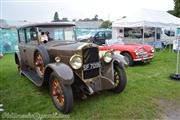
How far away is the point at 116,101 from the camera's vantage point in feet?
13.8

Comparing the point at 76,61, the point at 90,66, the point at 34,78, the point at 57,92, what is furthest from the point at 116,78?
the point at 34,78

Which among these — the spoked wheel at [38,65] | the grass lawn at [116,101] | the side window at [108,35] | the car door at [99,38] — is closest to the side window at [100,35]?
the car door at [99,38]

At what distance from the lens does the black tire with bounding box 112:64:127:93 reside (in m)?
4.48

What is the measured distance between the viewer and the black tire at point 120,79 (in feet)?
14.7

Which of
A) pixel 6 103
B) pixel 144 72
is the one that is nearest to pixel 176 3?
pixel 144 72

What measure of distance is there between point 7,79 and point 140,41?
10.5 m

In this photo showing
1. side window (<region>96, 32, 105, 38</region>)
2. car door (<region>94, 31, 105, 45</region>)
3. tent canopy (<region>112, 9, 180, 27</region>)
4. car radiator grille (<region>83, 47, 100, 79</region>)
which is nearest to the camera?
car radiator grille (<region>83, 47, 100, 79</region>)

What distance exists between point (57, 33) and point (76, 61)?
1635 millimetres

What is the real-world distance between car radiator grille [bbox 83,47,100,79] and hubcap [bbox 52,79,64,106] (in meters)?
0.58

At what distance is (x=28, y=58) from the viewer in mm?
5602

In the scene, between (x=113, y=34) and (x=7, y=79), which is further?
(x=113, y=34)

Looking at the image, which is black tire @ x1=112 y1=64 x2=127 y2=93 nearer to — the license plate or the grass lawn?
the grass lawn

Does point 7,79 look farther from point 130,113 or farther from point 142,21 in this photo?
point 142,21

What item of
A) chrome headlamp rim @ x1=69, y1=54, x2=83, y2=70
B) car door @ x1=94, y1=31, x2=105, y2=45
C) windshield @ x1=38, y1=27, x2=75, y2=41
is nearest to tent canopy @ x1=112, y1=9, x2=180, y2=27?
car door @ x1=94, y1=31, x2=105, y2=45
